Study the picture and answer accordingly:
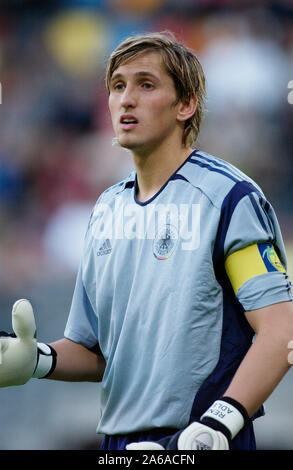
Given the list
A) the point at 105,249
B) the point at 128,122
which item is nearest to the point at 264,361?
the point at 105,249

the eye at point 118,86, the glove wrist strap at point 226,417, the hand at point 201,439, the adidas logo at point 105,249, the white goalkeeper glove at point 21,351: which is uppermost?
the eye at point 118,86

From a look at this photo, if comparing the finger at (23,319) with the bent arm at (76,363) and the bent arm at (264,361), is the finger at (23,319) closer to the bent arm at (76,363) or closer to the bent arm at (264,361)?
the bent arm at (76,363)

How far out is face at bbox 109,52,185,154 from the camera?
2.05 metres

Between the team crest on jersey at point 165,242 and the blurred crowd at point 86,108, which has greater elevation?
the blurred crowd at point 86,108

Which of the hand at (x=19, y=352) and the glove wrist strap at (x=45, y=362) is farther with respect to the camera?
the glove wrist strap at (x=45, y=362)

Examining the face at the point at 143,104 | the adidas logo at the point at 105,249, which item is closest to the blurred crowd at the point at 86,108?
the adidas logo at the point at 105,249

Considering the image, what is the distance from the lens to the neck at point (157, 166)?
6.81 feet

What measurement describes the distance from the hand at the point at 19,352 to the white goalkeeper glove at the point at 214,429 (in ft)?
1.69

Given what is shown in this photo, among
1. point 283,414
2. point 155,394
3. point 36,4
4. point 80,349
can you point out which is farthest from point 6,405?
point 36,4

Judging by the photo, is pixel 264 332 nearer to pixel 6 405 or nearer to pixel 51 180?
pixel 6 405

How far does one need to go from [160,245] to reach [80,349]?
513 mm

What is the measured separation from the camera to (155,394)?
1853mm

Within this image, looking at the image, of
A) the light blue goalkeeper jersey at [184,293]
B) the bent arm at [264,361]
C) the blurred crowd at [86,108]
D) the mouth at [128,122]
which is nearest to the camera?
the bent arm at [264,361]

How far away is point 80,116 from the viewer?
5.60m
